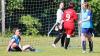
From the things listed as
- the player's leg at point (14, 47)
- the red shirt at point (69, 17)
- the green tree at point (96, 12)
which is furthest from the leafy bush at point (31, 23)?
the player's leg at point (14, 47)

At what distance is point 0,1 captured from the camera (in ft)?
93.6

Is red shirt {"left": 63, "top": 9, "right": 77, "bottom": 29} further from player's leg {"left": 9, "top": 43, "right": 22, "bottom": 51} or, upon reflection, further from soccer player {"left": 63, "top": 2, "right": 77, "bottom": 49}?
player's leg {"left": 9, "top": 43, "right": 22, "bottom": 51}

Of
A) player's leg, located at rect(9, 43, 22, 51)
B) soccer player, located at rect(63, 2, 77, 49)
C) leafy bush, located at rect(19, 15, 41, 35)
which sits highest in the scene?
soccer player, located at rect(63, 2, 77, 49)

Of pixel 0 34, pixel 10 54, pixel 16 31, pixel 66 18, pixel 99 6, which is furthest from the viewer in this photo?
pixel 99 6

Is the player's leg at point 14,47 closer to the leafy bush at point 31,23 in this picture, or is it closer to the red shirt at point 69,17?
the red shirt at point 69,17

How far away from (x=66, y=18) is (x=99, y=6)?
14.2 m

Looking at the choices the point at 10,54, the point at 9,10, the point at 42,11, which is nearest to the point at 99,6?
the point at 42,11

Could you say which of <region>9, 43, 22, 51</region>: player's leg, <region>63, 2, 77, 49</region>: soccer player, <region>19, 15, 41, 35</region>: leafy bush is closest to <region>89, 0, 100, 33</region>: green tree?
<region>19, 15, 41, 35</region>: leafy bush

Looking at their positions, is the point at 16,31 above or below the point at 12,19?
above

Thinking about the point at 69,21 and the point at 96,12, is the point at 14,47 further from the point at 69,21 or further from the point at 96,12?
the point at 96,12

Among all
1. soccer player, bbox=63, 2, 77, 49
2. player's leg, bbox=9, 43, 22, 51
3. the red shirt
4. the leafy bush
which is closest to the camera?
player's leg, bbox=9, 43, 22, 51

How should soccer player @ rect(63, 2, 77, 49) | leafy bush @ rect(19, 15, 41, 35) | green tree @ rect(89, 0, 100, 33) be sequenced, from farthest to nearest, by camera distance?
green tree @ rect(89, 0, 100, 33), leafy bush @ rect(19, 15, 41, 35), soccer player @ rect(63, 2, 77, 49)

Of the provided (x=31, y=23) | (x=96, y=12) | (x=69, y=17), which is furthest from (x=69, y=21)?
(x=96, y=12)

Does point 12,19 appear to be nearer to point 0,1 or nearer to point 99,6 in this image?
point 0,1
